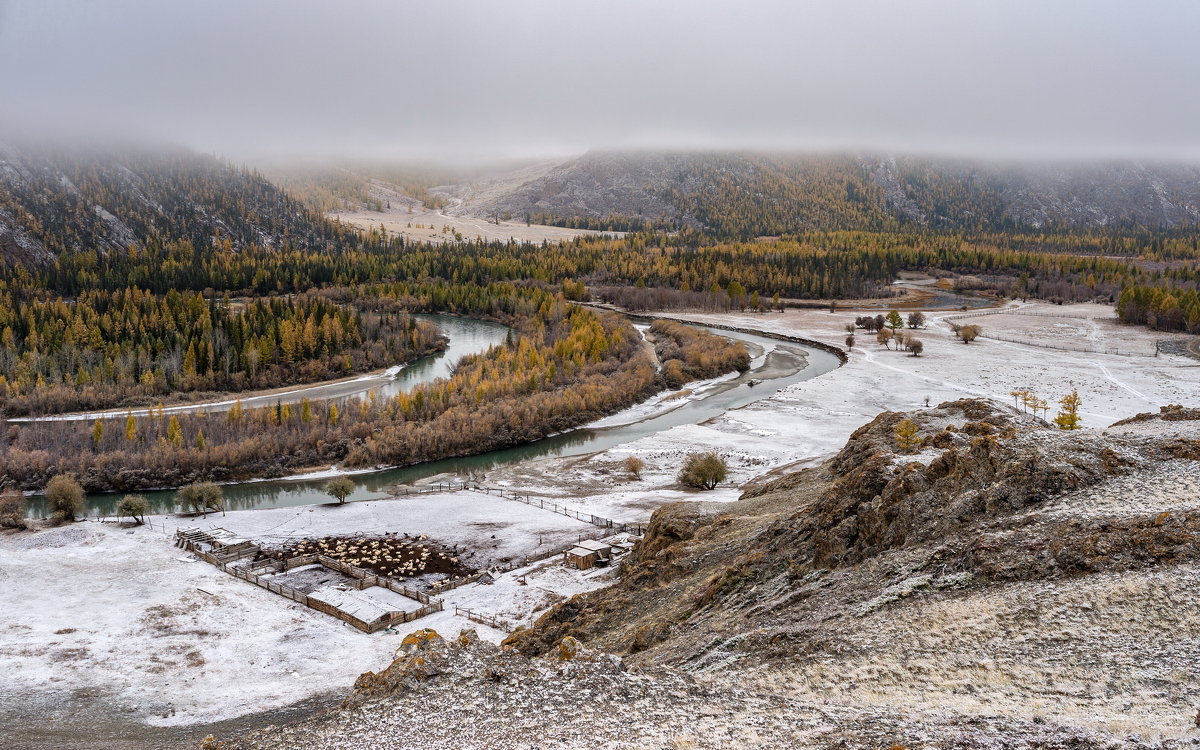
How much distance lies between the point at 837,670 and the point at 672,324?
114m

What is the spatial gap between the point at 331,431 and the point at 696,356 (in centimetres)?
4702

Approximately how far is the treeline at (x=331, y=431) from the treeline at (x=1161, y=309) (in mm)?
81553

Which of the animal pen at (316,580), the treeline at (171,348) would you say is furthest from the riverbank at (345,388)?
the animal pen at (316,580)

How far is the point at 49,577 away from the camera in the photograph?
3953 centimetres

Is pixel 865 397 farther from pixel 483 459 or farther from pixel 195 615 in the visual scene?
pixel 195 615

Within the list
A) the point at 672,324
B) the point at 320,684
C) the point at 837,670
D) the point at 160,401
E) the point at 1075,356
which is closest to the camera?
the point at 837,670

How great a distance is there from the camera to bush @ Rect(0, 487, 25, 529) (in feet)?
152

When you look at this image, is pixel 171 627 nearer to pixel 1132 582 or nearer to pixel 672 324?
pixel 1132 582

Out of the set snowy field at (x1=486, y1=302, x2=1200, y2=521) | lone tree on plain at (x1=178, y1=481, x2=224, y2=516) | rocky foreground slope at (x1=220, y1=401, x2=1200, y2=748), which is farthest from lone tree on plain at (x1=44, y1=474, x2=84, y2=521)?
rocky foreground slope at (x1=220, y1=401, x2=1200, y2=748)

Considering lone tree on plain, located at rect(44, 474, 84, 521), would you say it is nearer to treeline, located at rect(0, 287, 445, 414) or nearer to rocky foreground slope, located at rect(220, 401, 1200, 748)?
treeline, located at rect(0, 287, 445, 414)

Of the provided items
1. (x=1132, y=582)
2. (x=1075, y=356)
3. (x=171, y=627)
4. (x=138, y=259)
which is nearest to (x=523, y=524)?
(x=171, y=627)

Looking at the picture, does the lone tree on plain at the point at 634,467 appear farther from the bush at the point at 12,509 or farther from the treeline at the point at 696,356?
the treeline at the point at 696,356

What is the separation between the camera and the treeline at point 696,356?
3826 inches

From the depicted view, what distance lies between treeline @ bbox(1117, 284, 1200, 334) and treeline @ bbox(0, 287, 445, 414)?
10344 cm
